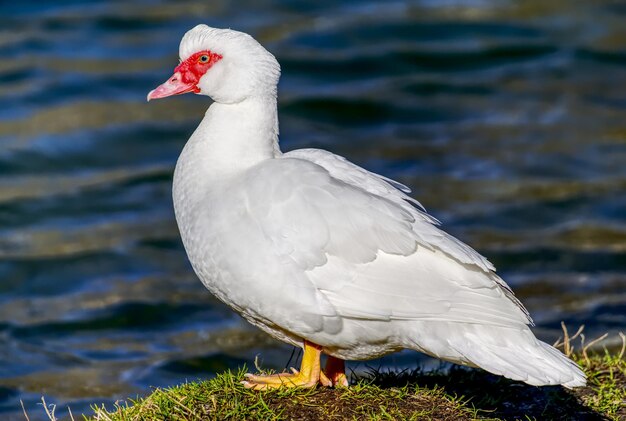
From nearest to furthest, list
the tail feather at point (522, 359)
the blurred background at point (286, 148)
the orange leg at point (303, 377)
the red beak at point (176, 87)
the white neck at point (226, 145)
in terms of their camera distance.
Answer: the tail feather at point (522, 359), the orange leg at point (303, 377), the white neck at point (226, 145), the red beak at point (176, 87), the blurred background at point (286, 148)

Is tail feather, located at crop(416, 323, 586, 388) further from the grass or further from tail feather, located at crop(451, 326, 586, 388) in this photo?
the grass

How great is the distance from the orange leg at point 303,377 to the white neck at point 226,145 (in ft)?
3.03

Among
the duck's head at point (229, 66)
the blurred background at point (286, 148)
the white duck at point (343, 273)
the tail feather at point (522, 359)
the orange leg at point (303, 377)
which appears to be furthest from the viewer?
the blurred background at point (286, 148)

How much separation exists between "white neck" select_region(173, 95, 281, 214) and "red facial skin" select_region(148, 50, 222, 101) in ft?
0.60

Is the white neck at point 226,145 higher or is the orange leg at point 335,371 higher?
the white neck at point 226,145

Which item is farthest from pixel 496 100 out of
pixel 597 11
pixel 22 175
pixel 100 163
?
pixel 22 175

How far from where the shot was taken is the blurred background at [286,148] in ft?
29.3

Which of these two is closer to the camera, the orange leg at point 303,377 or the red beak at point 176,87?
the orange leg at point 303,377

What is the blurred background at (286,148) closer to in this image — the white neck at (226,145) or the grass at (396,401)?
the grass at (396,401)

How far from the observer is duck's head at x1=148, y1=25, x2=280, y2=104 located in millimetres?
5344

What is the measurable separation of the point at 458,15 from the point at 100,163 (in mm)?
5749

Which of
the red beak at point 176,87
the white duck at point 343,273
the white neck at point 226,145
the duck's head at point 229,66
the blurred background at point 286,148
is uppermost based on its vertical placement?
the duck's head at point 229,66

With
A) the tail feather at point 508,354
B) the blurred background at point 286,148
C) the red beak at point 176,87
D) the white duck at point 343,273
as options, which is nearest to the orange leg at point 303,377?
the white duck at point 343,273

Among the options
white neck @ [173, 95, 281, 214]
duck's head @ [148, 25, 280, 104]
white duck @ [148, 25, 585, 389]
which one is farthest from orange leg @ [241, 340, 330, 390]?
duck's head @ [148, 25, 280, 104]
